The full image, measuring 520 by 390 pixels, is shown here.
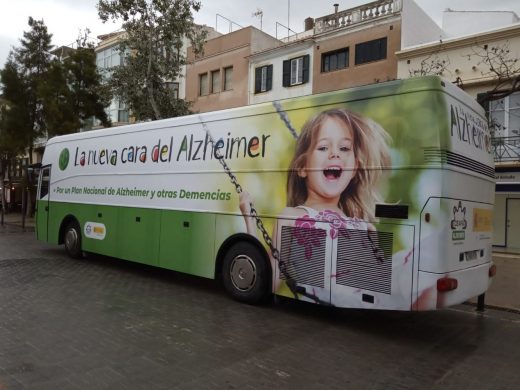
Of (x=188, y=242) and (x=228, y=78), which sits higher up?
(x=228, y=78)

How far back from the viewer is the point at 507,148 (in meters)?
15.7

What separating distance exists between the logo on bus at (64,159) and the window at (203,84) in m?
15.8

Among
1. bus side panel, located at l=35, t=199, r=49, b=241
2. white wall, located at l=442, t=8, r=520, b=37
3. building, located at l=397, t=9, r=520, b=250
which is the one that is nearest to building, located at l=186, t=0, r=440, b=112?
white wall, located at l=442, t=8, r=520, b=37

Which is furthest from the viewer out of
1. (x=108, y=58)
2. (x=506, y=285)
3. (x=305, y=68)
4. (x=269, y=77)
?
(x=108, y=58)

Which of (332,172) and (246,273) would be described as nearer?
(332,172)

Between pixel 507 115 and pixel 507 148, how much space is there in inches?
46.8

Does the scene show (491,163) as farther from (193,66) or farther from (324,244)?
(193,66)

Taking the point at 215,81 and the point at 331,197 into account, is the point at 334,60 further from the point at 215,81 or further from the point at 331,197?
the point at 331,197

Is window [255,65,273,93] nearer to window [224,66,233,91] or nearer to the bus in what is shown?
window [224,66,233,91]

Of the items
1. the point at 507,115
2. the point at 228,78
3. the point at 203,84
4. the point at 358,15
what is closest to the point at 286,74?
the point at 358,15

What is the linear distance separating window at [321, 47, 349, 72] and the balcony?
110 cm

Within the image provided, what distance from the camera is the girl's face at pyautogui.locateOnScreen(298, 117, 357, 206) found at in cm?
571

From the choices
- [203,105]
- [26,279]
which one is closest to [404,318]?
[26,279]

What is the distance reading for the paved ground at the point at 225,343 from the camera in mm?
4211
